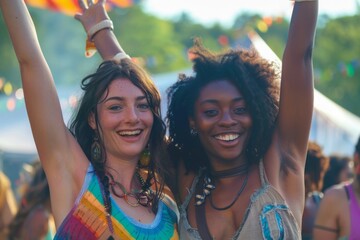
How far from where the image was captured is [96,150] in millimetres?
4133

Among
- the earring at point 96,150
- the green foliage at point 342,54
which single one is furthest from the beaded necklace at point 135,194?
the green foliage at point 342,54

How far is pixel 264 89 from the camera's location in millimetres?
4578

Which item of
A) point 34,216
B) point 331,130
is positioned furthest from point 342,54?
point 34,216

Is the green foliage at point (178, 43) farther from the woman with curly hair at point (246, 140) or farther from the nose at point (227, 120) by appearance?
the nose at point (227, 120)

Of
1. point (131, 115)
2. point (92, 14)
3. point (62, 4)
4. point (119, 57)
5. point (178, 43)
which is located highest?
point (178, 43)

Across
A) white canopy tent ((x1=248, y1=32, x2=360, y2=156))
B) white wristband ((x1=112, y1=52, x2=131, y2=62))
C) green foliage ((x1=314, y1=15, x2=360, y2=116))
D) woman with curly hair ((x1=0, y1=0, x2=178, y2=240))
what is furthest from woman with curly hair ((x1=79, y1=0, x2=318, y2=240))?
green foliage ((x1=314, y1=15, x2=360, y2=116))

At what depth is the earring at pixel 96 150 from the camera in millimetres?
4113

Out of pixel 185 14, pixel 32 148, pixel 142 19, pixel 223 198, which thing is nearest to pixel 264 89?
pixel 223 198

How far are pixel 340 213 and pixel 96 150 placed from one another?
232 centimetres

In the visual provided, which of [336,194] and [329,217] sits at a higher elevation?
[336,194]

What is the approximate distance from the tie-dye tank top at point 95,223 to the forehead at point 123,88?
35 centimetres

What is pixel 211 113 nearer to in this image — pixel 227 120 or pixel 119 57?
pixel 227 120

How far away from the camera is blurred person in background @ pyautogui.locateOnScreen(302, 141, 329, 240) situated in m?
6.71

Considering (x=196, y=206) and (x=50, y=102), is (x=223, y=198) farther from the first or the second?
(x=50, y=102)
